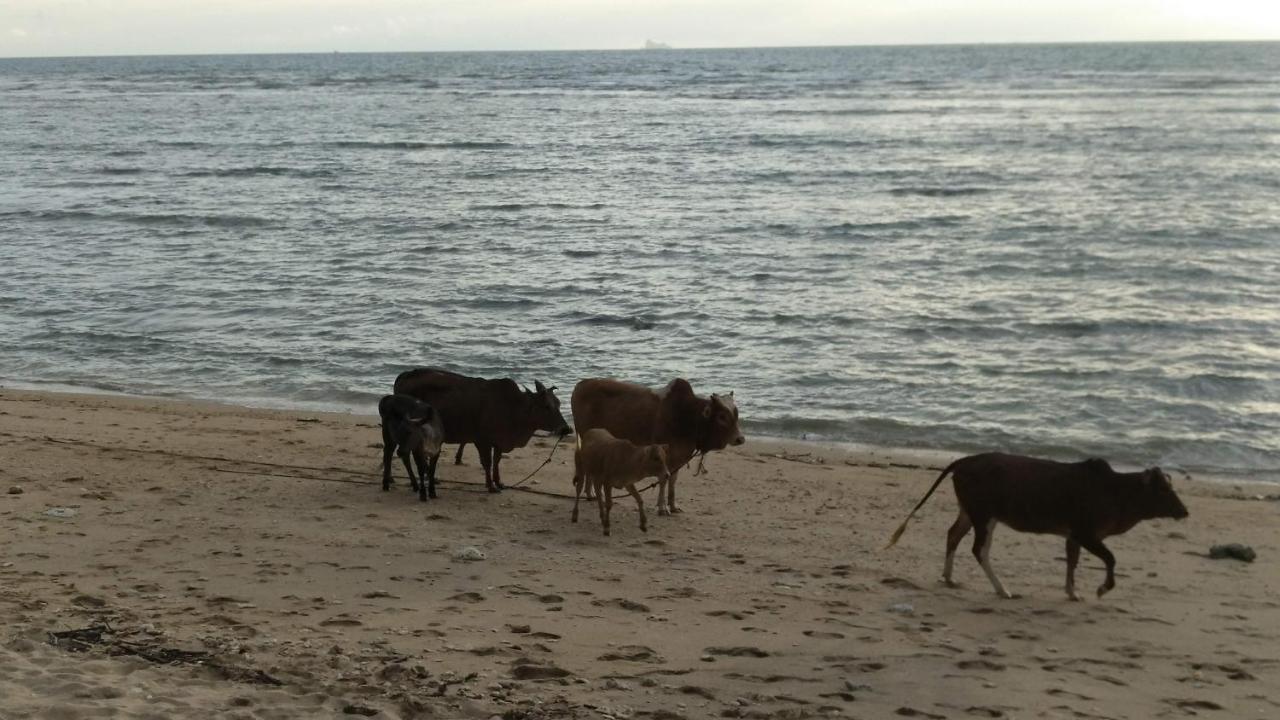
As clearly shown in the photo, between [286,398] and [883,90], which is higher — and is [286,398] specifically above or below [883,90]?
below

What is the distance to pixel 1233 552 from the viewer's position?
33.2ft

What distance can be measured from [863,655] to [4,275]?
73.0 feet

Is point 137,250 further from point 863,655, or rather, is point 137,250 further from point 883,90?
point 883,90

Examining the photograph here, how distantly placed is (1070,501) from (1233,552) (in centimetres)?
226

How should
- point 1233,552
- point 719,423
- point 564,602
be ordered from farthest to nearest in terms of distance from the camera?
point 719,423 → point 1233,552 → point 564,602

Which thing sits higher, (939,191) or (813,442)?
(939,191)

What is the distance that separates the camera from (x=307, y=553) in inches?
354

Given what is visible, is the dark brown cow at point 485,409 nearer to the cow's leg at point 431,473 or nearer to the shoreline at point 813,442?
the cow's leg at point 431,473

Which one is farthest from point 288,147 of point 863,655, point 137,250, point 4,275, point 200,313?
point 863,655

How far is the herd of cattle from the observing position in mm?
8781

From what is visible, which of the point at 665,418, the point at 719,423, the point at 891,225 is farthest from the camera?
the point at 891,225

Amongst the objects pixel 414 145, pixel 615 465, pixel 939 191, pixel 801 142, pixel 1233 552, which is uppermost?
pixel 801 142

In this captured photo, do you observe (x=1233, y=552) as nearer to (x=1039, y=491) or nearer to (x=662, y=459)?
(x=1039, y=491)

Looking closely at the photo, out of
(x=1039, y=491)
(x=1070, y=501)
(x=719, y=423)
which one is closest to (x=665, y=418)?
(x=719, y=423)
